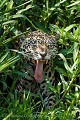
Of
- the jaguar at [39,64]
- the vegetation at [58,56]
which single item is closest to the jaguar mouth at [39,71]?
the jaguar at [39,64]

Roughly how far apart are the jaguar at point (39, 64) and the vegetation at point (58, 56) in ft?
0.24

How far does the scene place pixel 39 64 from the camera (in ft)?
12.8

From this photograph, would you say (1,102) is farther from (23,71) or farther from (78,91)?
(78,91)

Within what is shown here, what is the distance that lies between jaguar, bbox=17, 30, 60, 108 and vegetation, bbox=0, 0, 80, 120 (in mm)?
74

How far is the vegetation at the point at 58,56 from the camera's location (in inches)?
144

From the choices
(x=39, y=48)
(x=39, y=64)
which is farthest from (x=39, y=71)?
(x=39, y=48)

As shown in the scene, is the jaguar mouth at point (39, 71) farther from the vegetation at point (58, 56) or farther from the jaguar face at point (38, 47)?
the vegetation at point (58, 56)

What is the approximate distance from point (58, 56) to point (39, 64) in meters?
0.24

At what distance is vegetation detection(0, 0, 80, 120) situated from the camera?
3.66 m

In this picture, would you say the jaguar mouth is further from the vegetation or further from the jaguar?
the vegetation

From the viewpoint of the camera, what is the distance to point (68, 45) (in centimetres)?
405

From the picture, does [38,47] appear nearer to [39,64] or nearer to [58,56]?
[39,64]

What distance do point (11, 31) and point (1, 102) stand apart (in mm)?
630

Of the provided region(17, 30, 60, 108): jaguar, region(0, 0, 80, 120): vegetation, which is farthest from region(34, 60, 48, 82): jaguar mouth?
region(0, 0, 80, 120): vegetation
